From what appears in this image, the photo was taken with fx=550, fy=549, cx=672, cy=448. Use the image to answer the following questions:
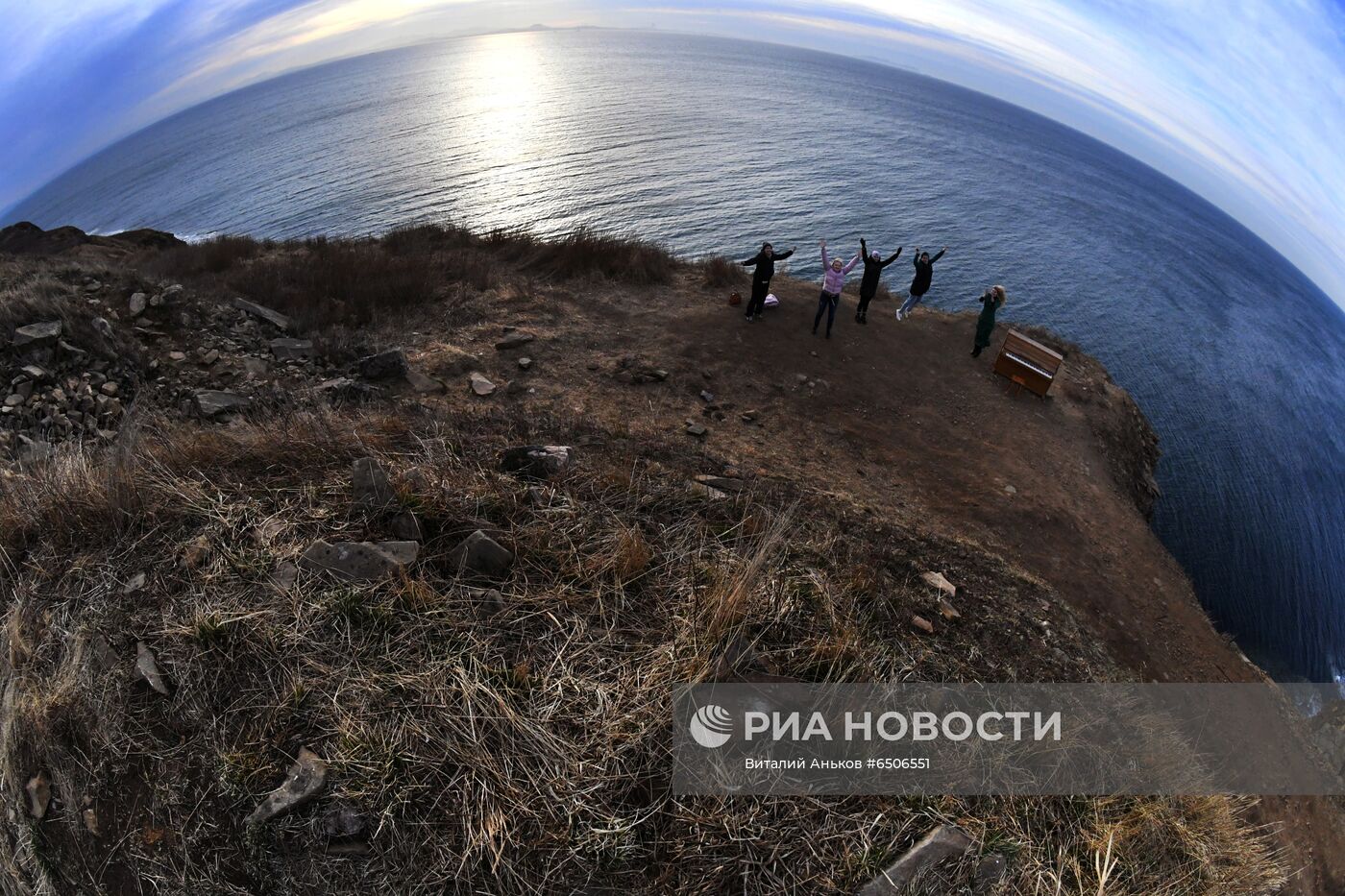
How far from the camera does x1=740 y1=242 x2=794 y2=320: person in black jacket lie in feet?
43.0

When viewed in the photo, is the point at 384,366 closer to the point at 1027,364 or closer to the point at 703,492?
the point at 703,492

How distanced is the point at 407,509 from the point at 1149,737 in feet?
23.2

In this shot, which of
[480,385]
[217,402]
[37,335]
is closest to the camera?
[217,402]

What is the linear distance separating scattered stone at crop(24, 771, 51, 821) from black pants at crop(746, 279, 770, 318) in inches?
528

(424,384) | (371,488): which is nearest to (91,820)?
(371,488)

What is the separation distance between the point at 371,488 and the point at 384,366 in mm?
6582

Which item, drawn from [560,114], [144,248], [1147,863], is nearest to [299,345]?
[1147,863]

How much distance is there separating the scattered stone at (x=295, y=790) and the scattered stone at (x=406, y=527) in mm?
1684

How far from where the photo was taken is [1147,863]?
3.66 metres

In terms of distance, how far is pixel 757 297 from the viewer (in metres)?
14.2

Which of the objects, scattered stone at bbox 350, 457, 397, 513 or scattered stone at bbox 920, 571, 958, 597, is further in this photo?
scattered stone at bbox 920, 571, 958, 597

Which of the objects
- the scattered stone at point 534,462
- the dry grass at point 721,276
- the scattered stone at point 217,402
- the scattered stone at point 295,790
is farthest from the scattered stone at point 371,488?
the dry grass at point 721,276

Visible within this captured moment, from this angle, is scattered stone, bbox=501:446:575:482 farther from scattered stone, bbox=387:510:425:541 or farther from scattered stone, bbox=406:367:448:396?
scattered stone, bbox=406:367:448:396

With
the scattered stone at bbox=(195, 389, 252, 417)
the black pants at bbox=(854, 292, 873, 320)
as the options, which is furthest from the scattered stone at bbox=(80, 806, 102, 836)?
the black pants at bbox=(854, 292, 873, 320)
